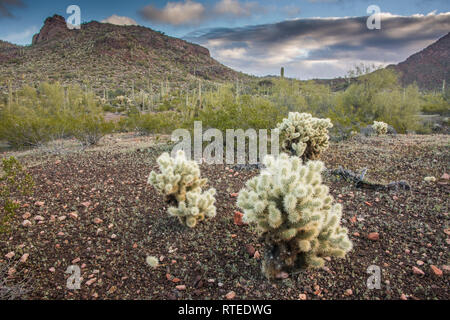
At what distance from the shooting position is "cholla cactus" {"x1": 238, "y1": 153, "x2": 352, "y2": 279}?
2.53 meters

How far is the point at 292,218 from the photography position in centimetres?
252

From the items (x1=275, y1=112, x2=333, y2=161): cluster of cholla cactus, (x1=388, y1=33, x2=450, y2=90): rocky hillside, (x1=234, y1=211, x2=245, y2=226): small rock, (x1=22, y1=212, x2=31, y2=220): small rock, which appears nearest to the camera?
(x1=234, y1=211, x2=245, y2=226): small rock

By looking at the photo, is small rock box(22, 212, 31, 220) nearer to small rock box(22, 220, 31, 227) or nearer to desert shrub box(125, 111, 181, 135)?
small rock box(22, 220, 31, 227)

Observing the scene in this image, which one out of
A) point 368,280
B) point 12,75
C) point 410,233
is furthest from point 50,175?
point 12,75

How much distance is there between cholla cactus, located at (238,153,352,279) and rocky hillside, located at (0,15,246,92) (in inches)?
1229

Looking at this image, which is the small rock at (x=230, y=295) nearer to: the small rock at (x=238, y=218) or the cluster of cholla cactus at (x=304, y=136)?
the small rock at (x=238, y=218)

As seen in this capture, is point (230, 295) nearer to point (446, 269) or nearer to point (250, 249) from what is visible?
point (250, 249)

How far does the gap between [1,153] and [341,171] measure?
1071cm

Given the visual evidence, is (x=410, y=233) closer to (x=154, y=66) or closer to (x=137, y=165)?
(x=137, y=165)

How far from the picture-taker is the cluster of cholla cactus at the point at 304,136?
6.46 m

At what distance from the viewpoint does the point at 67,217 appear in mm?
4125

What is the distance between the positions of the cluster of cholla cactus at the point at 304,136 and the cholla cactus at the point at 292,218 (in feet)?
12.3
